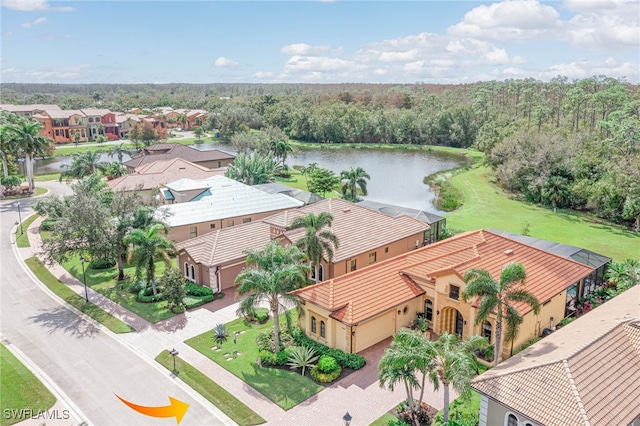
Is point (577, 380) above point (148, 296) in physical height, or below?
above

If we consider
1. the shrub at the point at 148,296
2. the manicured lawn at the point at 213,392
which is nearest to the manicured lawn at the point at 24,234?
the shrub at the point at 148,296

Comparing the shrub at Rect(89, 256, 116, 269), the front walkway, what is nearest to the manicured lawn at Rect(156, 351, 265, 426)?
the front walkway

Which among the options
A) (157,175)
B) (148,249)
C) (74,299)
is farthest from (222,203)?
(74,299)

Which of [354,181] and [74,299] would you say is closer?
[74,299]

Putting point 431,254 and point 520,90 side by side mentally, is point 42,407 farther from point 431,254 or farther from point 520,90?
point 520,90

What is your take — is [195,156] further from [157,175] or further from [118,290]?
[118,290]

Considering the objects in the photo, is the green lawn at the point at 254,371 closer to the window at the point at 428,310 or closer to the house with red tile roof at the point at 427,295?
the house with red tile roof at the point at 427,295

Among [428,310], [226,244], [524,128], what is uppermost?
[524,128]

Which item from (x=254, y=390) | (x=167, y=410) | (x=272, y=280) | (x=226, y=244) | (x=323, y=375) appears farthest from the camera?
(x=226, y=244)
